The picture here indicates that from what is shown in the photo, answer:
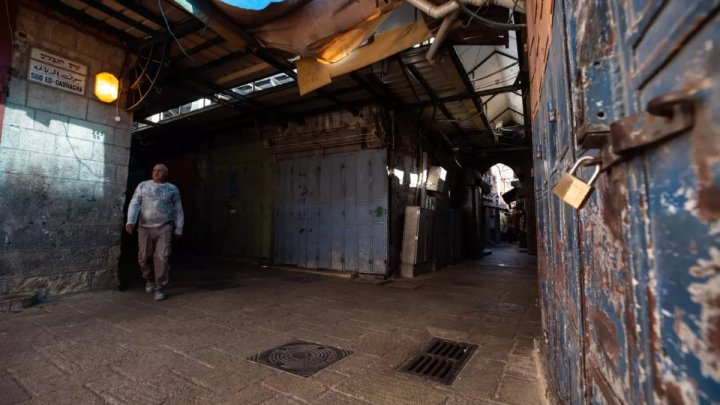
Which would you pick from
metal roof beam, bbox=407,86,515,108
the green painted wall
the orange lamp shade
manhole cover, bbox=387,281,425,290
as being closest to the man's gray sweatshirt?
the orange lamp shade

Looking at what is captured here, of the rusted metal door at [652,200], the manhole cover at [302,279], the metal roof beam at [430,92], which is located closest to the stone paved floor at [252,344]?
the manhole cover at [302,279]

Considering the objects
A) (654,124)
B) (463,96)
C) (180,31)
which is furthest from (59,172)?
(463,96)

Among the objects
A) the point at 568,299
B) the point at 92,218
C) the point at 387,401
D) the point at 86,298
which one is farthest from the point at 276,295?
the point at 568,299

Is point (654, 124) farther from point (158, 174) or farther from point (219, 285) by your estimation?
point (219, 285)

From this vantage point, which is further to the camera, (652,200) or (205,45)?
(205,45)

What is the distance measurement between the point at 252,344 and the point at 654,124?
10.7 ft

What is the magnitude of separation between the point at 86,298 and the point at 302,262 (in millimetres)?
4506

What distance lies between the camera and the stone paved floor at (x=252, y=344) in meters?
2.12

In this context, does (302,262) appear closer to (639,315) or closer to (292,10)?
(292,10)

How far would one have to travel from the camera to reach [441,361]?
2.71 metres

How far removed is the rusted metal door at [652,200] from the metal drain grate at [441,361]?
5.13 feet

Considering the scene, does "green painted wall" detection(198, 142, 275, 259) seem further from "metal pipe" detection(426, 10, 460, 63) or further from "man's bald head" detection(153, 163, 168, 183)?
"metal pipe" detection(426, 10, 460, 63)

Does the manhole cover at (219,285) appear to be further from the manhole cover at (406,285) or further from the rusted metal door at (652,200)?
the rusted metal door at (652,200)

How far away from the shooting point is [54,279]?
439 centimetres
